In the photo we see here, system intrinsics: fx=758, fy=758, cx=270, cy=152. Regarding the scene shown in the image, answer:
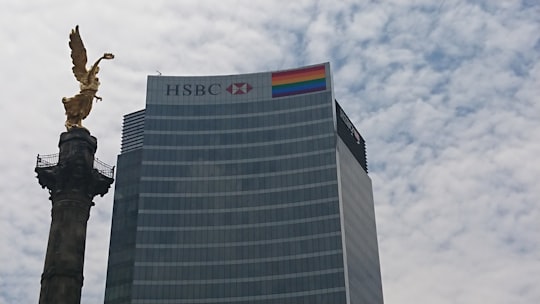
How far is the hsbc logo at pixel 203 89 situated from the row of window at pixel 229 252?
3319 centimetres

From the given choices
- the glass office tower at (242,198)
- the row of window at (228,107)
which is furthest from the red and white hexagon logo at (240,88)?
the row of window at (228,107)

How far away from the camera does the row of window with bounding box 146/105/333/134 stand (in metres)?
146

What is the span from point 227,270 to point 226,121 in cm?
3047

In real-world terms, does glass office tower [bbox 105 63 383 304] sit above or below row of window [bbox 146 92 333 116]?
below

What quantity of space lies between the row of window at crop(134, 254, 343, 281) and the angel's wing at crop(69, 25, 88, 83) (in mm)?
82749

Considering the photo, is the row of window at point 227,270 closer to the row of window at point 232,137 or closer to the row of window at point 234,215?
the row of window at point 234,215

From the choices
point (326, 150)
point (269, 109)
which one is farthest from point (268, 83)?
point (326, 150)

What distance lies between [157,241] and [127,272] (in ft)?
24.8

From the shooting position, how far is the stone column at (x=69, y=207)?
47.0 meters

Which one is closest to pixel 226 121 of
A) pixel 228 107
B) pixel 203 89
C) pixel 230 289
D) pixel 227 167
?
pixel 228 107

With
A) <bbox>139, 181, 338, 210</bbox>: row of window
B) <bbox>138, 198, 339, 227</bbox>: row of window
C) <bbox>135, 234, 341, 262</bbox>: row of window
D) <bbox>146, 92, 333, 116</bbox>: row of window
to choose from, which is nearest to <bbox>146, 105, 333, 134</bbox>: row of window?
<bbox>146, 92, 333, 116</bbox>: row of window

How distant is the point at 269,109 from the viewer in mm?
148375

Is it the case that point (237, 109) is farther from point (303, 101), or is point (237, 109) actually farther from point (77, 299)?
point (77, 299)

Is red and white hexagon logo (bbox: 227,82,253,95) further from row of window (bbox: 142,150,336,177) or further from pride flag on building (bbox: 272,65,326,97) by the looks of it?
row of window (bbox: 142,150,336,177)
